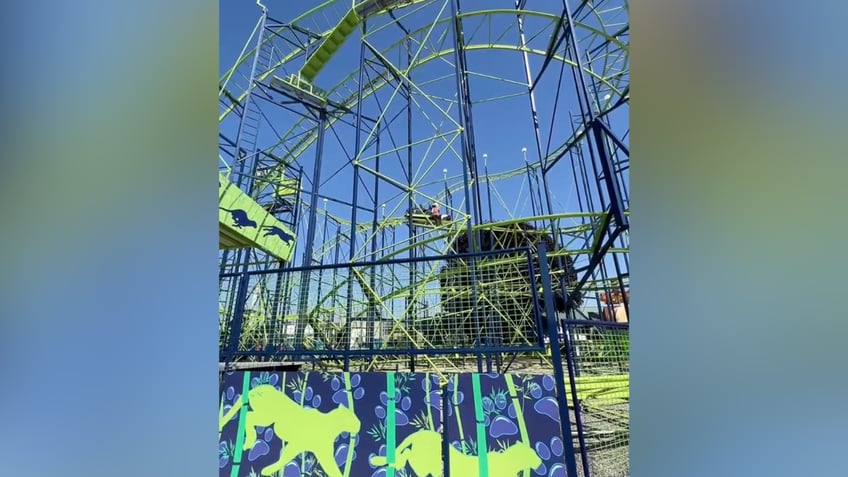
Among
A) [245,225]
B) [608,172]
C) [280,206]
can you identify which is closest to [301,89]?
[280,206]

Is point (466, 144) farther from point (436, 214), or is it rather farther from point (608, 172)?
point (436, 214)

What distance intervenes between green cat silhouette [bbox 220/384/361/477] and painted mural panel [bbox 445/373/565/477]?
0.74m

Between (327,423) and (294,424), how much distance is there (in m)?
0.27

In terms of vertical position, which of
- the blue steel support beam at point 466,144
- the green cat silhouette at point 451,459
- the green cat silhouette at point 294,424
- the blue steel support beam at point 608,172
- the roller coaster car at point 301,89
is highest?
the roller coaster car at point 301,89

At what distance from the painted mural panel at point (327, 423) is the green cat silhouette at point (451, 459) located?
0.04 feet

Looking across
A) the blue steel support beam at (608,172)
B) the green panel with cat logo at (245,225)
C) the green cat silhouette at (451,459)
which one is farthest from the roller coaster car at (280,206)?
the green cat silhouette at (451,459)

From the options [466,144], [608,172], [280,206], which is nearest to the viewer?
[608,172]

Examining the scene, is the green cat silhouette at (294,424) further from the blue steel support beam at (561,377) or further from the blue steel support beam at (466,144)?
the blue steel support beam at (466,144)

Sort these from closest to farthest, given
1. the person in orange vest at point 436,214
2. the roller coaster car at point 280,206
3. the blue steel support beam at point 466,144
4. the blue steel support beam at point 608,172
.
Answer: the blue steel support beam at point 608,172
the blue steel support beam at point 466,144
the roller coaster car at point 280,206
the person in orange vest at point 436,214

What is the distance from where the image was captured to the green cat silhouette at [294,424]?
2701mm

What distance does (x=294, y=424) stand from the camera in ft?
9.33
